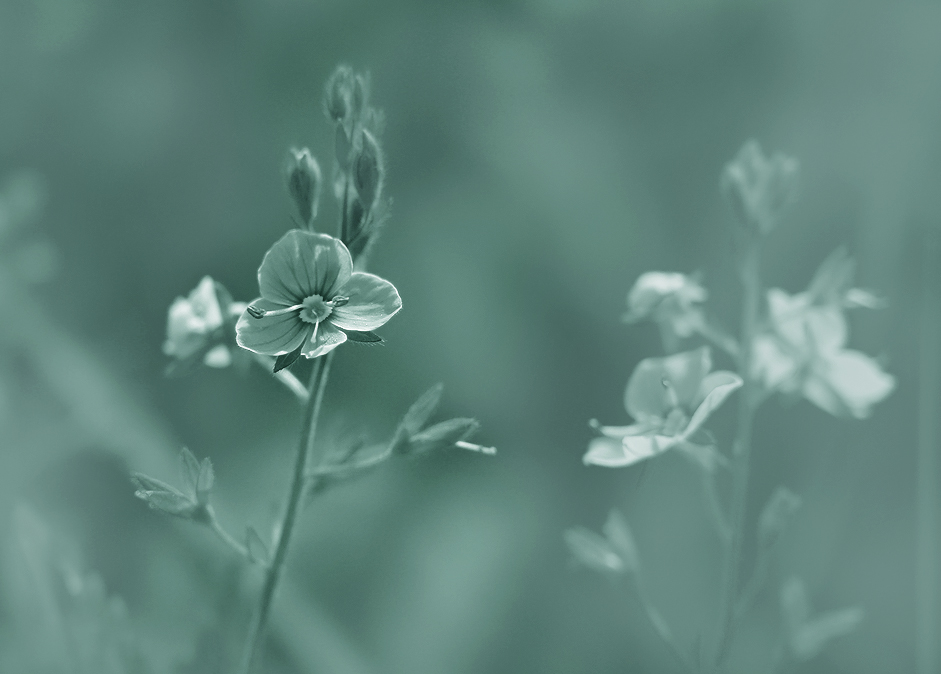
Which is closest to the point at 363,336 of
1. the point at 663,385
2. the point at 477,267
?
the point at 663,385

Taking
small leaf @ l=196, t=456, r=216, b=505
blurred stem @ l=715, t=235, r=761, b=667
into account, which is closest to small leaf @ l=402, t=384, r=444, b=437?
small leaf @ l=196, t=456, r=216, b=505

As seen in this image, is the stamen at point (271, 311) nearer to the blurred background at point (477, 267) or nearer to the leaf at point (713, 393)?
the leaf at point (713, 393)

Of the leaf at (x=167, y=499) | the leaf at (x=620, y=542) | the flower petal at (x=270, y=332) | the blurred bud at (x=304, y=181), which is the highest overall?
the blurred bud at (x=304, y=181)

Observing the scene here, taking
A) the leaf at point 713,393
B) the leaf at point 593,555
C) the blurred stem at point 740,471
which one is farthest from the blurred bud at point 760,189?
A: the leaf at point 593,555

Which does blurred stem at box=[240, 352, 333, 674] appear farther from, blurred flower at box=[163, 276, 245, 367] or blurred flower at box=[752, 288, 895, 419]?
blurred flower at box=[752, 288, 895, 419]

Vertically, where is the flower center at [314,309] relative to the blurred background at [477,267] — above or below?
below

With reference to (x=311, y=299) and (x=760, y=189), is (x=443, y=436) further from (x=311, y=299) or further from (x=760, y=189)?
(x=760, y=189)
